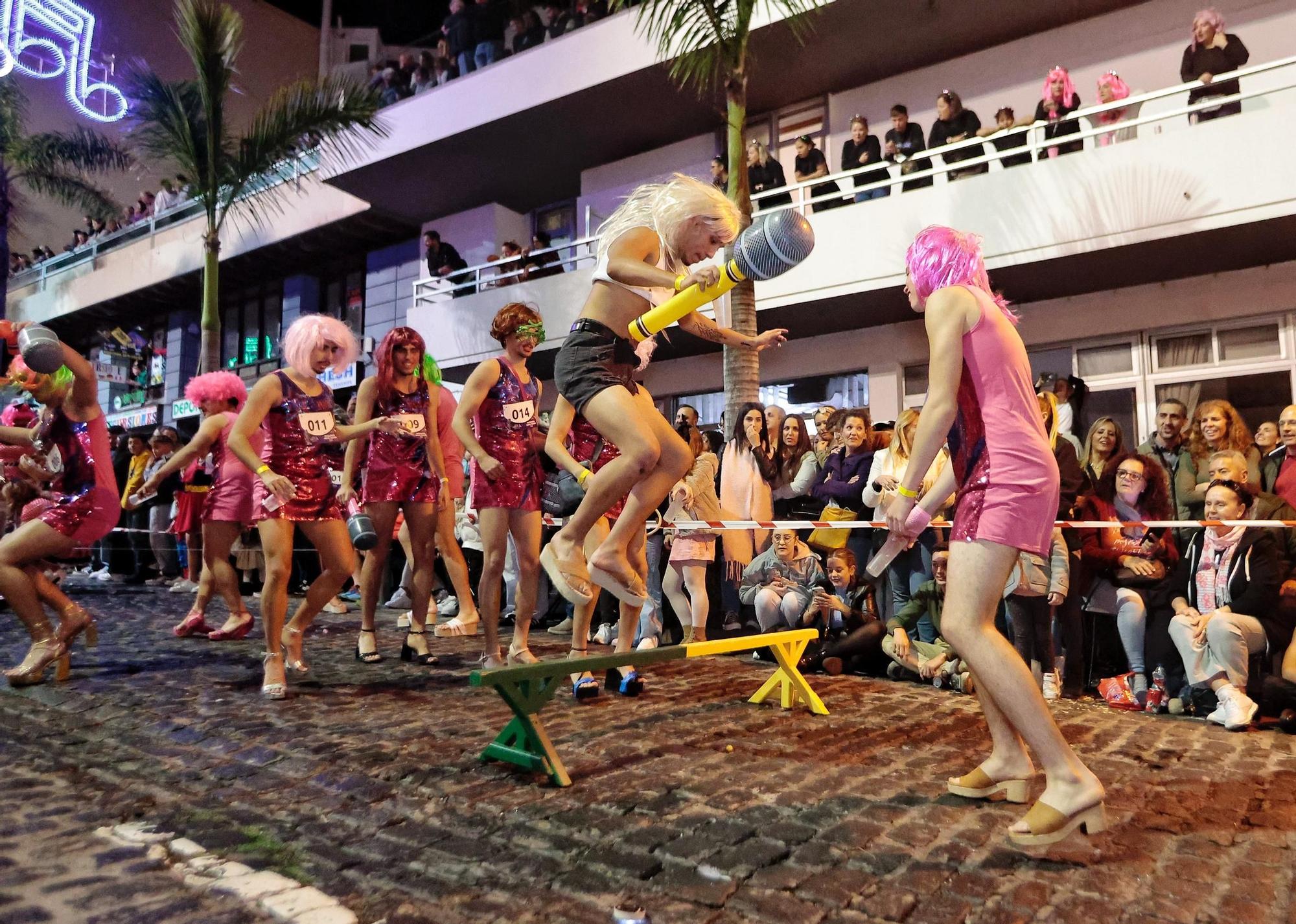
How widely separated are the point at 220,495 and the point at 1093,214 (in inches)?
357

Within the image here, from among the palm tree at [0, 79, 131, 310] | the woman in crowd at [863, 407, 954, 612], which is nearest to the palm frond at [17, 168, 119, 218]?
the palm tree at [0, 79, 131, 310]

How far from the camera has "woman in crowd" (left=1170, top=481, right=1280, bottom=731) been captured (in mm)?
4527

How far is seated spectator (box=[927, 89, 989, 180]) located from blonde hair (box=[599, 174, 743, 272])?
796cm

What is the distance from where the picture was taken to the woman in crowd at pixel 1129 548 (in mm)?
5098

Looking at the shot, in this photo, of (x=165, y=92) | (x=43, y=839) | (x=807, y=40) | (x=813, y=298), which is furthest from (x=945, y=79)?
(x=43, y=839)

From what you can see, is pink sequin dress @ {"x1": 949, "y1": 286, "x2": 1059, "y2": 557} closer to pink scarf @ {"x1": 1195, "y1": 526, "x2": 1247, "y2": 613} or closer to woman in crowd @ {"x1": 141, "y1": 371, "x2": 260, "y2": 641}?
pink scarf @ {"x1": 1195, "y1": 526, "x2": 1247, "y2": 613}

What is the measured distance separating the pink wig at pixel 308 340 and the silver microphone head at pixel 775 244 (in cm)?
277

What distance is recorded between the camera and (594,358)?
3670 mm

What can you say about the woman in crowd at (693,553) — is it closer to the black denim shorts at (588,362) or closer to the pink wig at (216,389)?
the black denim shorts at (588,362)

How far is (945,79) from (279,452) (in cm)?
1123

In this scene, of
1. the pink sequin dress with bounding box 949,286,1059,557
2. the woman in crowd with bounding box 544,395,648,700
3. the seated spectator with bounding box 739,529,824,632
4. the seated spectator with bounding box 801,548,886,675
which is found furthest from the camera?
the seated spectator with bounding box 739,529,824,632

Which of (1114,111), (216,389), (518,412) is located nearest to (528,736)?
(518,412)

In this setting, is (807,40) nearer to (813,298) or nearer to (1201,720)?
(813,298)

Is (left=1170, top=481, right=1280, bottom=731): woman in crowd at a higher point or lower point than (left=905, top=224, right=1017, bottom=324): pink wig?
lower
